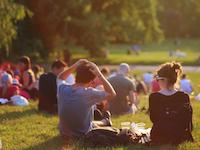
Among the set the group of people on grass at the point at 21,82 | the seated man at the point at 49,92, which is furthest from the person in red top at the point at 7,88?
the seated man at the point at 49,92

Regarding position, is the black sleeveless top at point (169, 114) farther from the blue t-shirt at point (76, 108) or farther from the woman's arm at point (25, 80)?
the woman's arm at point (25, 80)

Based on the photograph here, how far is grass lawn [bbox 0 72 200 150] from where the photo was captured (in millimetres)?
8261

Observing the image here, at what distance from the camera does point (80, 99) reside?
838 centimetres

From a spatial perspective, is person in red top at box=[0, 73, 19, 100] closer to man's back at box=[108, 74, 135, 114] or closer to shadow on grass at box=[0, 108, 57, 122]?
shadow on grass at box=[0, 108, 57, 122]

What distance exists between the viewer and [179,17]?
77.1 meters

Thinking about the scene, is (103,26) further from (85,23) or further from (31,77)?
(31,77)

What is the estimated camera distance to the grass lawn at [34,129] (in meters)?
8.26

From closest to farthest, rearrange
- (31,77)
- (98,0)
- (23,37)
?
(31,77) < (23,37) < (98,0)

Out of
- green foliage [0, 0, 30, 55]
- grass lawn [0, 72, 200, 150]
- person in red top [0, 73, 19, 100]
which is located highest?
green foliage [0, 0, 30, 55]

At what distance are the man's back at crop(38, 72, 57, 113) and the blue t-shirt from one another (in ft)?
10.9

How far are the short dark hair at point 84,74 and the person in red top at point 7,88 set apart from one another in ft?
17.6

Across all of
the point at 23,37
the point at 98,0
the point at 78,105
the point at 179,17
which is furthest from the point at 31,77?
the point at 179,17

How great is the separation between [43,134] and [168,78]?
258 cm

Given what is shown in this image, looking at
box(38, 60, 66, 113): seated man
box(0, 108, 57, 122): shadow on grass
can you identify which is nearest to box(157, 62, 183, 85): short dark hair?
box(0, 108, 57, 122): shadow on grass
